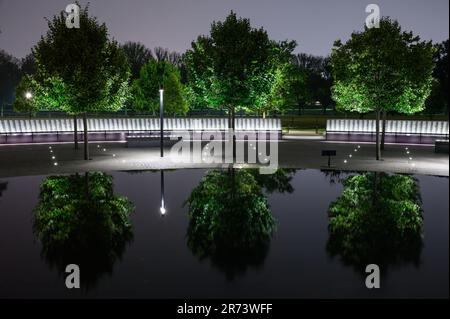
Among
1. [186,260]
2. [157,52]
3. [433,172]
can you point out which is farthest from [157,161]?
[157,52]

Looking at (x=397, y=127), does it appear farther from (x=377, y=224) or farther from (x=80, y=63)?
(x=377, y=224)

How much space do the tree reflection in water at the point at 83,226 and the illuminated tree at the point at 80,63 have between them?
5.82 metres

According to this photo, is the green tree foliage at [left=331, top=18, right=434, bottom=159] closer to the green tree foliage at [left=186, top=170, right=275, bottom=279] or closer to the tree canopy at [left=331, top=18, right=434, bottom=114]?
the tree canopy at [left=331, top=18, right=434, bottom=114]

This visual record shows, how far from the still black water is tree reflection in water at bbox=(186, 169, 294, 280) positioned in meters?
0.13

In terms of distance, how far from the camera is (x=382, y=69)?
20141 millimetres

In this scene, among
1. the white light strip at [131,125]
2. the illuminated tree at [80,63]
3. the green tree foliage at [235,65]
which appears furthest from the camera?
the white light strip at [131,125]

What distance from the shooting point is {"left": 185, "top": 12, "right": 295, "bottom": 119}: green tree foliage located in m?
21.6

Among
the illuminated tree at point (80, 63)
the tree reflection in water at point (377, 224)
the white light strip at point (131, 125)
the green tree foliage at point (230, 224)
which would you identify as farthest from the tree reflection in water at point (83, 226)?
the white light strip at point (131, 125)

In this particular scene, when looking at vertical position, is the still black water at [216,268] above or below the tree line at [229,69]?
→ below

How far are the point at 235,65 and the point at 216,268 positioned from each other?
595 inches

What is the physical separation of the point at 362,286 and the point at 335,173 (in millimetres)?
10662

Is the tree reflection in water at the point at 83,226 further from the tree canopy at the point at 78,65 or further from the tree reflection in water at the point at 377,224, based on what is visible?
the tree canopy at the point at 78,65

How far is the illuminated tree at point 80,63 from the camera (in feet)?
63.7
